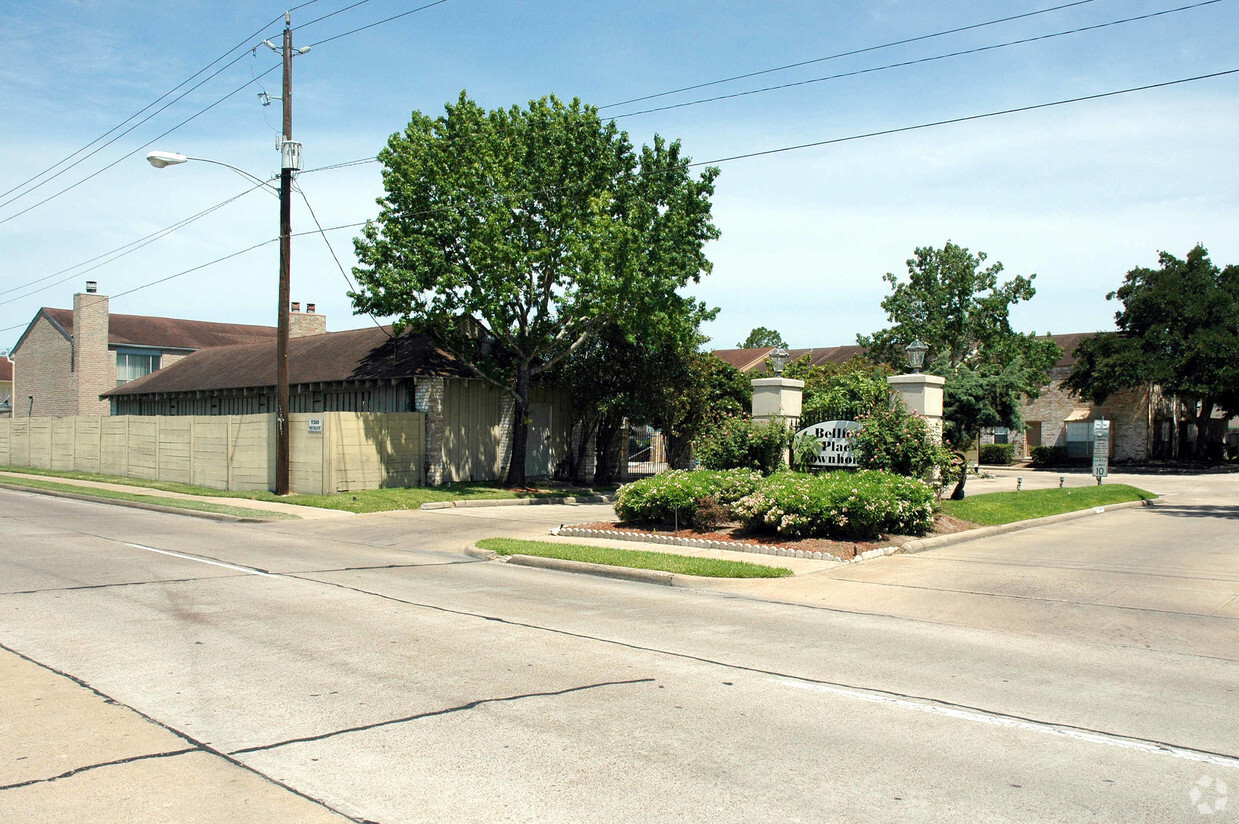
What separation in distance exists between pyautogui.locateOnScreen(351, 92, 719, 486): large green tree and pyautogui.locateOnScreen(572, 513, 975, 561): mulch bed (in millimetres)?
8498

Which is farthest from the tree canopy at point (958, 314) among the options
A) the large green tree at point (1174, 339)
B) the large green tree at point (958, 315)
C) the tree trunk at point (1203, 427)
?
the tree trunk at point (1203, 427)

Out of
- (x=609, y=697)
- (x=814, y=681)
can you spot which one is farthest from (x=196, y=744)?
(x=814, y=681)

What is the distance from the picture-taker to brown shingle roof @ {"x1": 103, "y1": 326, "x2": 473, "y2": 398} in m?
28.9

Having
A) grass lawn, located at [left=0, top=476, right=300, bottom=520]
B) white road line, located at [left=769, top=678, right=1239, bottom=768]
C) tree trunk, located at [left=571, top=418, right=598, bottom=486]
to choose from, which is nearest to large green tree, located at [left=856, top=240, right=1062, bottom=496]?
tree trunk, located at [left=571, top=418, right=598, bottom=486]

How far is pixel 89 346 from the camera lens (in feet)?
164

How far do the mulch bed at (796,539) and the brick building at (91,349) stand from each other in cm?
3228

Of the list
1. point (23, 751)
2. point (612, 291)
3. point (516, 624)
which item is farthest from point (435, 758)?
point (612, 291)

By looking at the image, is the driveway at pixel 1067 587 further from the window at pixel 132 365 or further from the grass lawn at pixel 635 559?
the window at pixel 132 365

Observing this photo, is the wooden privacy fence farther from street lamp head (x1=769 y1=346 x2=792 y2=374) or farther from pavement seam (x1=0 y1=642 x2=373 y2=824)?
pavement seam (x1=0 y1=642 x2=373 y2=824)

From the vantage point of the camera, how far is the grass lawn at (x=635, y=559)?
1255cm

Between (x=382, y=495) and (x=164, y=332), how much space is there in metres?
35.7

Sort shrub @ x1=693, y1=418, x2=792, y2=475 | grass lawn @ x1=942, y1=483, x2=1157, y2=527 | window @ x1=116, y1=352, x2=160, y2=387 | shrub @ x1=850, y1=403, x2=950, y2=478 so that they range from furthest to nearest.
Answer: window @ x1=116, y1=352, x2=160, y2=387, shrub @ x1=693, y1=418, x2=792, y2=475, grass lawn @ x1=942, y1=483, x2=1157, y2=527, shrub @ x1=850, y1=403, x2=950, y2=478

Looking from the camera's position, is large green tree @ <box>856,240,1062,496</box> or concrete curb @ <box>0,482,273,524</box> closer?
concrete curb @ <box>0,482,273,524</box>

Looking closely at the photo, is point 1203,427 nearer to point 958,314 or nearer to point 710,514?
point 958,314
